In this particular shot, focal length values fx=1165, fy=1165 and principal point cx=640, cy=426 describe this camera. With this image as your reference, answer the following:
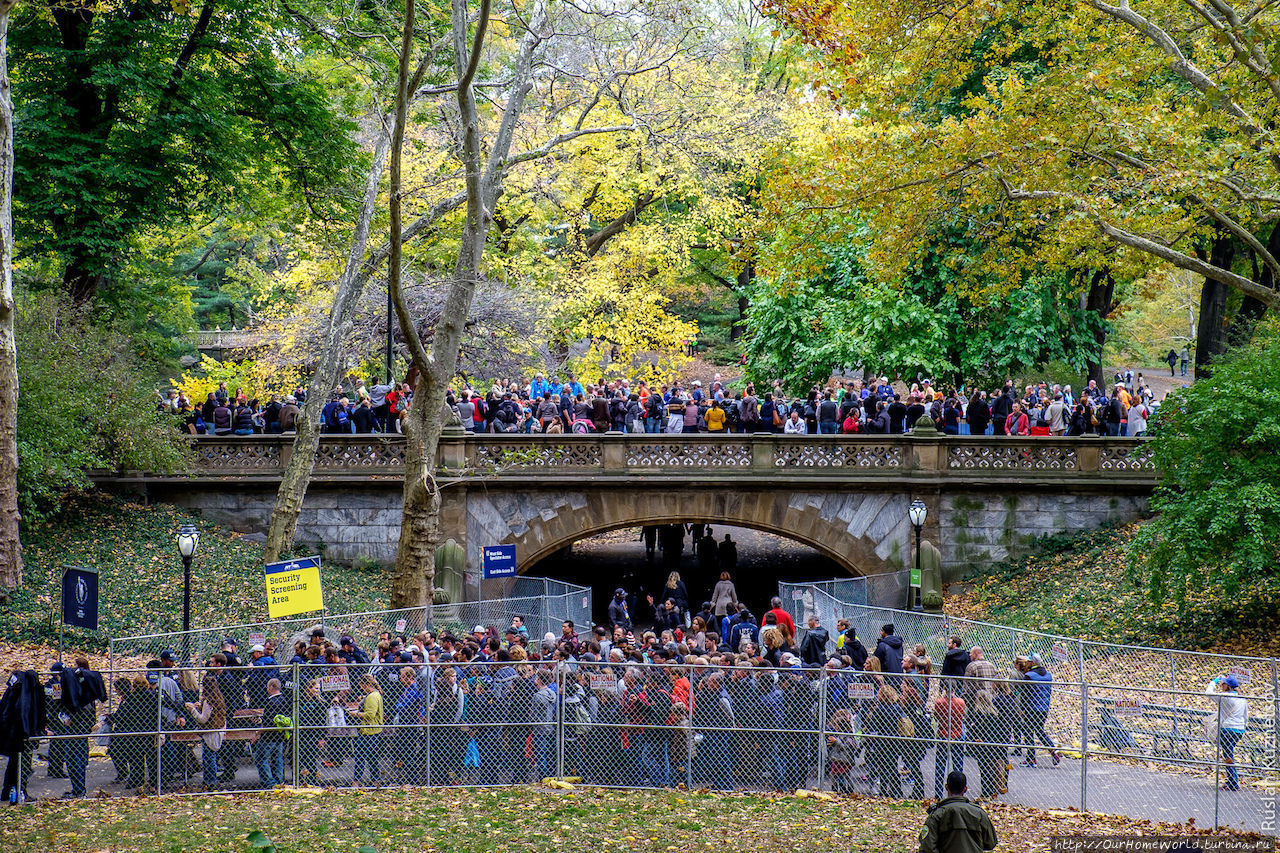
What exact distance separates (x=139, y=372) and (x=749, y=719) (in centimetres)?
1667

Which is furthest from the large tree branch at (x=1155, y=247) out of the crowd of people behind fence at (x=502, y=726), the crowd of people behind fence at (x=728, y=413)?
the crowd of people behind fence at (x=728, y=413)

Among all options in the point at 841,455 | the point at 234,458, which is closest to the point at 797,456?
the point at 841,455

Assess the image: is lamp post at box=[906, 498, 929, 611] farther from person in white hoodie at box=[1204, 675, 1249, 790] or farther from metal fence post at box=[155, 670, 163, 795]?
metal fence post at box=[155, 670, 163, 795]

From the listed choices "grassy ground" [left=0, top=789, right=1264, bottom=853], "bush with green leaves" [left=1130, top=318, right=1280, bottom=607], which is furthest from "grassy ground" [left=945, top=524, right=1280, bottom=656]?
"grassy ground" [left=0, top=789, right=1264, bottom=853]

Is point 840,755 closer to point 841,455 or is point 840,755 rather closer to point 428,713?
point 428,713

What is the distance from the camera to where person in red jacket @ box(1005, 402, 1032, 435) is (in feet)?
80.6

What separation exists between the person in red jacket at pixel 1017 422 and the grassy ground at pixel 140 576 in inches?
538

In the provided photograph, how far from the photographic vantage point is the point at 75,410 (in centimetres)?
2069

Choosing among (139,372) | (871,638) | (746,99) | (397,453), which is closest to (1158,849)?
(871,638)

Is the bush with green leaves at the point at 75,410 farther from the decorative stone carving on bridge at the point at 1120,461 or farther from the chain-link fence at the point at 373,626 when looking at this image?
the decorative stone carving on bridge at the point at 1120,461

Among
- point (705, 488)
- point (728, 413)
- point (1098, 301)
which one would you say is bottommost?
point (705, 488)

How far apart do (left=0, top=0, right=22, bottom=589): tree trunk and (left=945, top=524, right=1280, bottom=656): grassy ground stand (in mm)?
16895

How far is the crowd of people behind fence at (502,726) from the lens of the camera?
38.2 feet

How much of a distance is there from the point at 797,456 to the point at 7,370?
1458 centimetres
